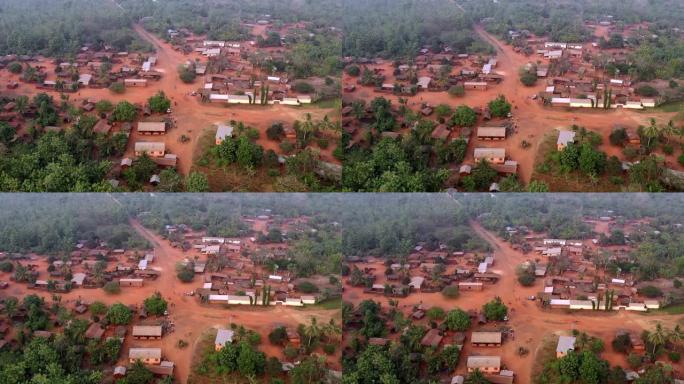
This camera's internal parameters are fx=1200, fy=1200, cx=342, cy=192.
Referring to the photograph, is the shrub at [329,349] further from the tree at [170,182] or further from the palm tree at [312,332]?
the tree at [170,182]

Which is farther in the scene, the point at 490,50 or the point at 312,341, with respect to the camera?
the point at 490,50

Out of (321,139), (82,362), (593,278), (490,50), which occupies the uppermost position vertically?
(490,50)

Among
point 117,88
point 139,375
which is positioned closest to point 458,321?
point 139,375

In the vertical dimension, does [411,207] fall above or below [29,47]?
below

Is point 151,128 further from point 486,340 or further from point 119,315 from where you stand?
point 486,340

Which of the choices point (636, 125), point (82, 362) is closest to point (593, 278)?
point (636, 125)

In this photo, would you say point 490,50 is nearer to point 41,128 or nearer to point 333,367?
point 333,367

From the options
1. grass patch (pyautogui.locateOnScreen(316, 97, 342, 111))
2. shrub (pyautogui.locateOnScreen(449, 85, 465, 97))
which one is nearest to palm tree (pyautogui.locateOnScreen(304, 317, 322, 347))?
grass patch (pyautogui.locateOnScreen(316, 97, 342, 111))
